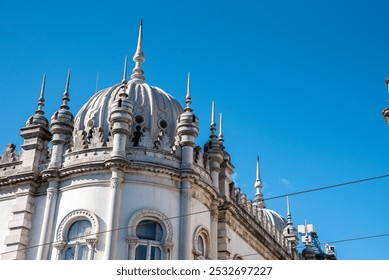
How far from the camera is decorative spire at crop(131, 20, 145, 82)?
36344mm

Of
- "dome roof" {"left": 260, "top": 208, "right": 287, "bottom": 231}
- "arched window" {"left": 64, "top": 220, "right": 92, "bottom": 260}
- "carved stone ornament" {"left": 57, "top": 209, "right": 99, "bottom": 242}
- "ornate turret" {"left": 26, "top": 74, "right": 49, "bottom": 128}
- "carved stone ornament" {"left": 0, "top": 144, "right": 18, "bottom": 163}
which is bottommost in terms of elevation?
"arched window" {"left": 64, "top": 220, "right": 92, "bottom": 260}

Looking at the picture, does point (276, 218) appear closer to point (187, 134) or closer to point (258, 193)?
point (258, 193)

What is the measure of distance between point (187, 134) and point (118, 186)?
14.9 feet

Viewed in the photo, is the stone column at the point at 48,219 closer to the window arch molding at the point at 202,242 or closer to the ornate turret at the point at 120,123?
the ornate turret at the point at 120,123

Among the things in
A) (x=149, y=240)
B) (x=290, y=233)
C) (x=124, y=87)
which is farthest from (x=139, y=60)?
(x=290, y=233)

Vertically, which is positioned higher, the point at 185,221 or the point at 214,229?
the point at 214,229

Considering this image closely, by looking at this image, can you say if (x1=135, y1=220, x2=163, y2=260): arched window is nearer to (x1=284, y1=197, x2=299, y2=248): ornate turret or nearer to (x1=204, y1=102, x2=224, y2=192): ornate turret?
(x1=204, y1=102, x2=224, y2=192): ornate turret

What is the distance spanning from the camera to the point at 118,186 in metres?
28.6

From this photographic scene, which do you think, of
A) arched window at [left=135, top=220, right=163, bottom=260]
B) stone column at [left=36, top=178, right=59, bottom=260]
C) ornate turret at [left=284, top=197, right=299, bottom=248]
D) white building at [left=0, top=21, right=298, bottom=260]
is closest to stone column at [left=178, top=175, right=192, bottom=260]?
white building at [left=0, top=21, right=298, bottom=260]

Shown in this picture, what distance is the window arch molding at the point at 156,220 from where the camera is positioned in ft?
90.6

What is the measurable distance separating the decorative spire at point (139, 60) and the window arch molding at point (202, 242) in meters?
10.0

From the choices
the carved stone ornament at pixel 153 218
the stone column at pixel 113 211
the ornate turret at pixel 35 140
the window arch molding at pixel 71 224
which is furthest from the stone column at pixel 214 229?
the ornate turret at pixel 35 140

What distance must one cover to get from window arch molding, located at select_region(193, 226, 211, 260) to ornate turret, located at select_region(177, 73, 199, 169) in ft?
9.88

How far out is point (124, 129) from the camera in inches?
1168
